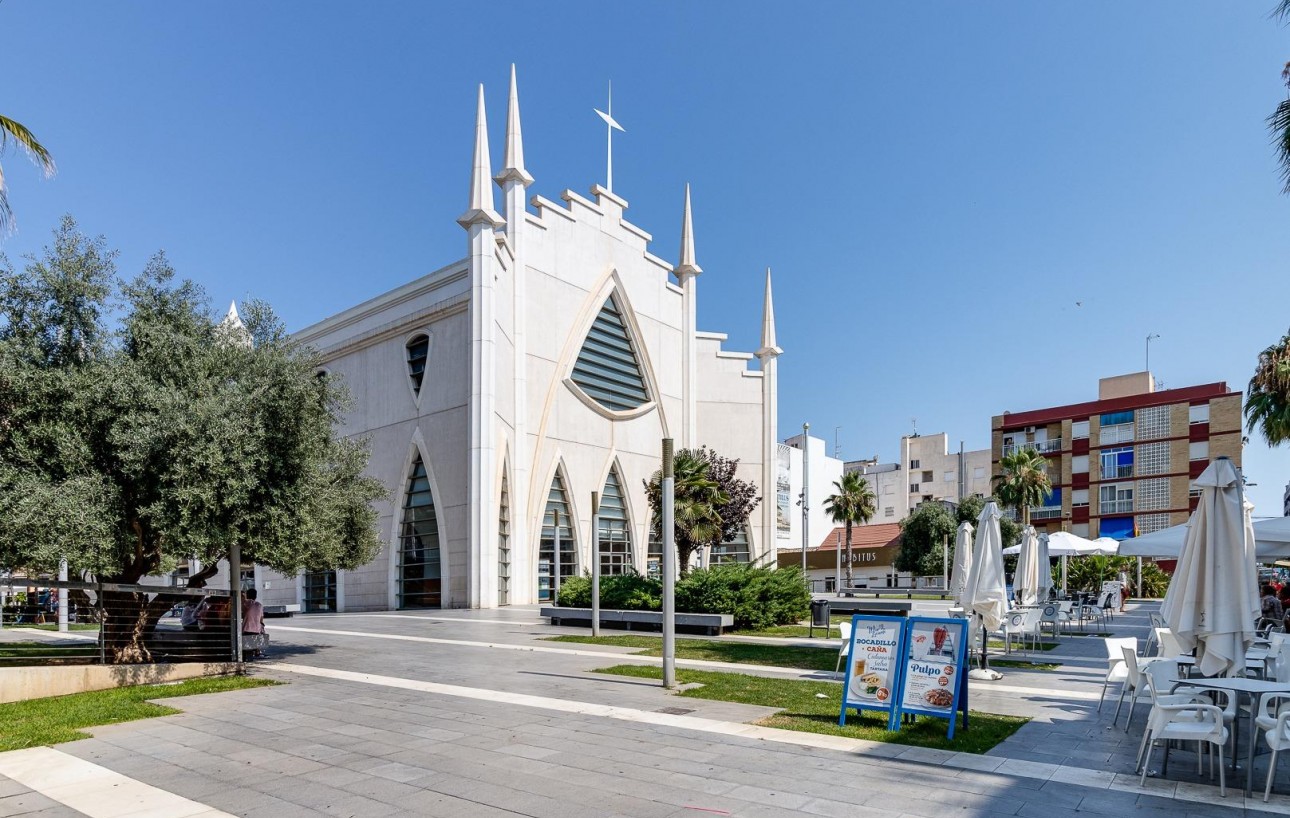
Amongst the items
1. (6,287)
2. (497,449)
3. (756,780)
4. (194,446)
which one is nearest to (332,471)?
(194,446)

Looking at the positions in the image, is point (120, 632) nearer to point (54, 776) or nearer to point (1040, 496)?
point (54, 776)

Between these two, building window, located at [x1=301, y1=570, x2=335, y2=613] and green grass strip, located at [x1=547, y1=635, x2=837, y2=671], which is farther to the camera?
building window, located at [x1=301, y1=570, x2=335, y2=613]

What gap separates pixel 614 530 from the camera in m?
38.8

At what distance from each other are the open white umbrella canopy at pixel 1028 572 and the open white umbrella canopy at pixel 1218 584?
12552mm

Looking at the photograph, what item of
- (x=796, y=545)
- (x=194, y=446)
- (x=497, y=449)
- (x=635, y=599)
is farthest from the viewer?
(x=796, y=545)

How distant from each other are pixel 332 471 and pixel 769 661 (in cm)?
882

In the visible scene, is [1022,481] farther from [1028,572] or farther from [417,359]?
[417,359]

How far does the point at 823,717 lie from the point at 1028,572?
13376mm

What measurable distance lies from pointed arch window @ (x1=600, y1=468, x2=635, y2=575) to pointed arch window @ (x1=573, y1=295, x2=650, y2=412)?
373 centimetres

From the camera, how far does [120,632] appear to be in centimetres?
1262

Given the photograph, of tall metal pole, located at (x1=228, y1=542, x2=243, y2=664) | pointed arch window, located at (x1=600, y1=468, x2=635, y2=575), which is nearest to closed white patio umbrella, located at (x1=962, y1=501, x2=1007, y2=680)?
tall metal pole, located at (x1=228, y1=542, x2=243, y2=664)

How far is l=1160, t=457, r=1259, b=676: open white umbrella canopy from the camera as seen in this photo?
26.0 ft

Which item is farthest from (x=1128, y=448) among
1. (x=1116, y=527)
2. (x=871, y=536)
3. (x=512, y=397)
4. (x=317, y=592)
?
(x=317, y=592)

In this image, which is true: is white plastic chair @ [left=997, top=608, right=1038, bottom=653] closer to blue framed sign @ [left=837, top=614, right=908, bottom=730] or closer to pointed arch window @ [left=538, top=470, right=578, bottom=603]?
blue framed sign @ [left=837, top=614, right=908, bottom=730]
